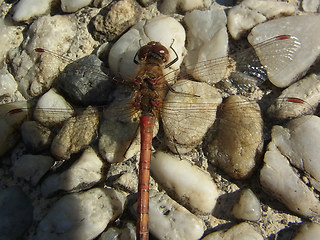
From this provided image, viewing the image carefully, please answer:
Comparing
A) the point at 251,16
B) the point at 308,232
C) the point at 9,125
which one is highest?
the point at 251,16

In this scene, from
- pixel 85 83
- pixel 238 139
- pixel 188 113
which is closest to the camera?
pixel 238 139

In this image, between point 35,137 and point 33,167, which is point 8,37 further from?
point 33,167

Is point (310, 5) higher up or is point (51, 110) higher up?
point (310, 5)

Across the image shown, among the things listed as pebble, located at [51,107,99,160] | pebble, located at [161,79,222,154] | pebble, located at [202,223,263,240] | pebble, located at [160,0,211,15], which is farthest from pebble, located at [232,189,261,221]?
pebble, located at [160,0,211,15]

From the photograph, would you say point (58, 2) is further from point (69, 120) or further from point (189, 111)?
point (189, 111)

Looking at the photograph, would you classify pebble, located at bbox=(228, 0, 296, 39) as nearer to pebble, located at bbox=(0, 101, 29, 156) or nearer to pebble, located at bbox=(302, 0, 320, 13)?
pebble, located at bbox=(302, 0, 320, 13)

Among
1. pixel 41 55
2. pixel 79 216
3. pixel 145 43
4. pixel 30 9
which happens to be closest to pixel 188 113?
pixel 145 43
